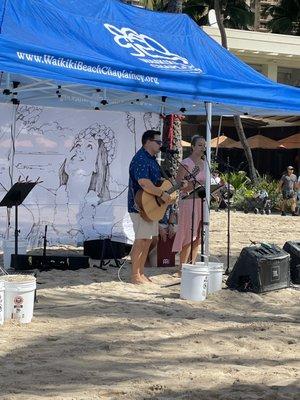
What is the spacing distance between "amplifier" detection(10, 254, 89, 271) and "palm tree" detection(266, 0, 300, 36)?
35.2 m

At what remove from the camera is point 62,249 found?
10375 mm

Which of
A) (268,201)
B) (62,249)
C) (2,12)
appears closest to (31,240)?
(62,249)

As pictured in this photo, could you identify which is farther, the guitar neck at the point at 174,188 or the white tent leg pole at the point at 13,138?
the white tent leg pole at the point at 13,138

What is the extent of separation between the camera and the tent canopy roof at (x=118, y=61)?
646 cm

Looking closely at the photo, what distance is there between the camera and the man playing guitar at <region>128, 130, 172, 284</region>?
7.60m

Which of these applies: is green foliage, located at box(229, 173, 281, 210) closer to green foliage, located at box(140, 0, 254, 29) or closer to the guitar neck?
the guitar neck

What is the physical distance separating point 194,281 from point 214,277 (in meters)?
0.56

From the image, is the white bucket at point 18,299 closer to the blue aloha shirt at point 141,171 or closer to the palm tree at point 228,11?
the blue aloha shirt at point 141,171

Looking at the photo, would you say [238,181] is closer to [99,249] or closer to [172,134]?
[172,134]

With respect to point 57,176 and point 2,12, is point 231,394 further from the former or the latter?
point 57,176

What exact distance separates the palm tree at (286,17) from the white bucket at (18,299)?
124 feet

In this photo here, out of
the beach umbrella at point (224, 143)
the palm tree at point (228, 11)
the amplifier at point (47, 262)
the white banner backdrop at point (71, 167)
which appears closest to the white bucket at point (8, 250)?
the amplifier at point (47, 262)

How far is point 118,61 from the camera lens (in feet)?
23.1

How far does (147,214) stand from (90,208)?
3.05m
